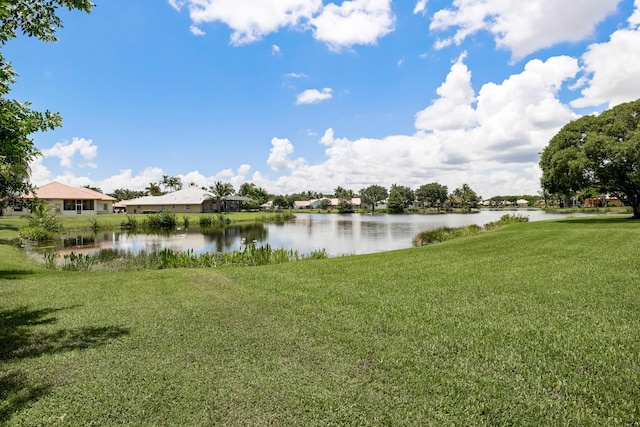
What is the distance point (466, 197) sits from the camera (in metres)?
124

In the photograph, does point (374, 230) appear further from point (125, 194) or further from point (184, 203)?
point (125, 194)

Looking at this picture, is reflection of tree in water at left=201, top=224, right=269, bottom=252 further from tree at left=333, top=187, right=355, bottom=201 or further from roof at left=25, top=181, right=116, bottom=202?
tree at left=333, top=187, right=355, bottom=201

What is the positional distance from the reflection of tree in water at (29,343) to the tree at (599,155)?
2830cm

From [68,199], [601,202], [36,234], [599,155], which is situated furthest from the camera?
[601,202]

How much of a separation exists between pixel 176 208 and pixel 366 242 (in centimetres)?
5360

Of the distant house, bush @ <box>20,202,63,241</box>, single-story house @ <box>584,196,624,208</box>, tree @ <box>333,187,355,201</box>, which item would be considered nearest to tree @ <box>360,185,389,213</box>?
tree @ <box>333,187,355,201</box>

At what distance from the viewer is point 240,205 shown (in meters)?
80.9

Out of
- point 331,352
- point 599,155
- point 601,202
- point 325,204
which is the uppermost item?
point 599,155

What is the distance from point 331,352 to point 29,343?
464 centimetres

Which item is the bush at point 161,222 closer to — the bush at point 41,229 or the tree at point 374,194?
the bush at point 41,229

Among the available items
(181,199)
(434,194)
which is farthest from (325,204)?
(181,199)

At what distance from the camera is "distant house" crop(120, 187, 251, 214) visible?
68938 mm

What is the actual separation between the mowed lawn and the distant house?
6219 centimetres

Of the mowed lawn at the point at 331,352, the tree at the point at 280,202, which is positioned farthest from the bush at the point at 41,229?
the tree at the point at 280,202
